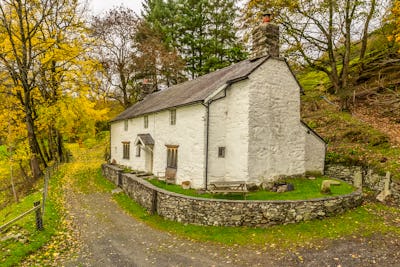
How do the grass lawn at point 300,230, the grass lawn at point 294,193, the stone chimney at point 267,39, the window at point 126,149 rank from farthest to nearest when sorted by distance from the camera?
the window at point 126,149 → the stone chimney at point 267,39 → the grass lawn at point 294,193 → the grass lawn at point 300,230

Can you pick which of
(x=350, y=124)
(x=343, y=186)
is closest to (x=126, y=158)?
(x=343, y=186)

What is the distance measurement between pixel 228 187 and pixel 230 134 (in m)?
2.94

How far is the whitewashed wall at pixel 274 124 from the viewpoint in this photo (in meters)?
13.4

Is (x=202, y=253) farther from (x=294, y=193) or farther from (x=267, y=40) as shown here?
(x=267, y=40)

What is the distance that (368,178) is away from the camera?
15.0 meters

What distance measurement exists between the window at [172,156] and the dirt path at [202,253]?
5.08 meters

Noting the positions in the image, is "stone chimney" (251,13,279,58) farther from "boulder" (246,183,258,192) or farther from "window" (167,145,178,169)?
"window" (167,145,178,169)

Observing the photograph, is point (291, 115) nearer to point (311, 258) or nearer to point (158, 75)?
point (311, 258)

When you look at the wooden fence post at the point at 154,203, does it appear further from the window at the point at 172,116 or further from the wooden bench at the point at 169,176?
the window at the point at 172,116

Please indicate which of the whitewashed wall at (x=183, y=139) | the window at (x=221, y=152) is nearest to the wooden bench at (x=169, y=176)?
the whitewashed wall at (x=183, y=139)

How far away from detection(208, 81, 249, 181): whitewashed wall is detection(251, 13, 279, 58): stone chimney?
2.62m

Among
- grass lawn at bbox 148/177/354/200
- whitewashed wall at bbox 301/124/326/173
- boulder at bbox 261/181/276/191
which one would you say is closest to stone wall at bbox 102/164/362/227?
grass lawn at bbox 148/177/354/200

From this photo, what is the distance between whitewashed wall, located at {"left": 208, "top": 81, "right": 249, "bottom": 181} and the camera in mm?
13383

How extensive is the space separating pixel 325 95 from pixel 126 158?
70.5ft
